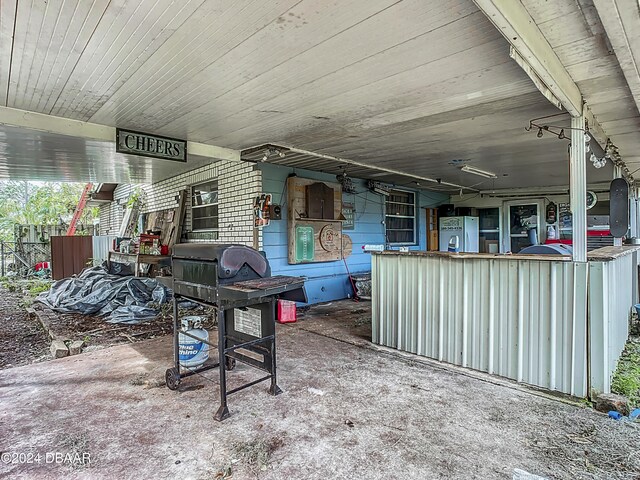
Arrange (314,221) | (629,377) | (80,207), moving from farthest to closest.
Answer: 1. (80,207)
2. (314,221)
3. (629,377)

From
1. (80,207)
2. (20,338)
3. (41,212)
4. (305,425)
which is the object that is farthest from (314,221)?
(41,212)

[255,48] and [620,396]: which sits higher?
[255,48]

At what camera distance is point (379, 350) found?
160 inches

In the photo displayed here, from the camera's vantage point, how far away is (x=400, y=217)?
8953mm

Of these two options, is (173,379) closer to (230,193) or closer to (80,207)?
(230,193)

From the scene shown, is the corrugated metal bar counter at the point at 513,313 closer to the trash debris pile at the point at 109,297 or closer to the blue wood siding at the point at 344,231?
the blue wood siding at the point at 344,231

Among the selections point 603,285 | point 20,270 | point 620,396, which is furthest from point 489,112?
point 20,270

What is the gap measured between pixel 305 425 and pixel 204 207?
17.4 ft

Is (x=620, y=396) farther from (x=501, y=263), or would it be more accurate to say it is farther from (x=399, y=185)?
(x=399, y=185)

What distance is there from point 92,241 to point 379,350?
9.94 m

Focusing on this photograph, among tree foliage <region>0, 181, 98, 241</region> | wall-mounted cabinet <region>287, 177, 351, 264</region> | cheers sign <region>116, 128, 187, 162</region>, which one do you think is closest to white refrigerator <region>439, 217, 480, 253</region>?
wall-mounted cabinet <region>287, 177, 351, 264</region>

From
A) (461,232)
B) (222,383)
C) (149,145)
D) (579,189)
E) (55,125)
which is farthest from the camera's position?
(461,232)

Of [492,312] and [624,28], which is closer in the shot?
[624,28]

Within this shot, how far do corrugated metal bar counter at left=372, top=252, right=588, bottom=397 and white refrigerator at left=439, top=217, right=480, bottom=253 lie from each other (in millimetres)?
5878
